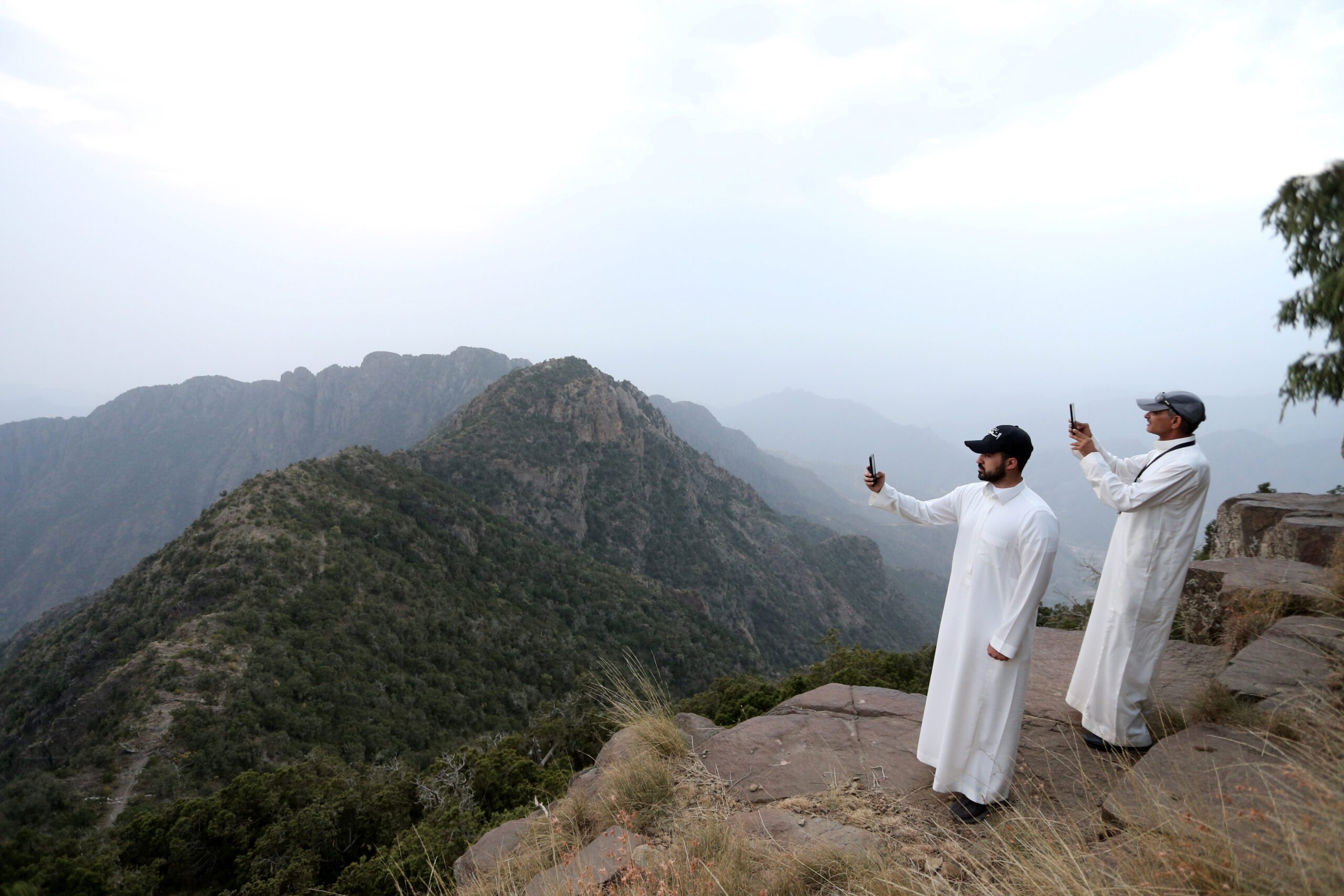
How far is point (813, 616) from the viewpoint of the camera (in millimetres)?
45312

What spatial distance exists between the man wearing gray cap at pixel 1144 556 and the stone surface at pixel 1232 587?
1.47 m

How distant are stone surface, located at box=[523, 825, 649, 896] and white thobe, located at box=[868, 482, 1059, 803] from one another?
1695 millimetres

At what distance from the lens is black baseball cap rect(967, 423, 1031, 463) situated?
3.04m

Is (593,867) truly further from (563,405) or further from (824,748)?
(563,405)

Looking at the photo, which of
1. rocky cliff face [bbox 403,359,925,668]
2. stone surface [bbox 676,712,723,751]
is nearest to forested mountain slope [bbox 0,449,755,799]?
rocky cliff face [bbox 403,359,925,668]

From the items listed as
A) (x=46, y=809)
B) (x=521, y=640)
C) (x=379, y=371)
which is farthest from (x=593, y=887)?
(x=379, y=371)

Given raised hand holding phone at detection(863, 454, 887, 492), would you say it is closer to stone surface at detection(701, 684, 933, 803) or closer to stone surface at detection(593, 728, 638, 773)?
stone surface at detection(701, 684, 933, 803)

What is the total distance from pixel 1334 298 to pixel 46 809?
22043 mm

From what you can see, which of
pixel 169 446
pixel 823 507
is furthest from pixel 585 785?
pixel 169 446

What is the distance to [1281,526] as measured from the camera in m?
Answer: 5.86

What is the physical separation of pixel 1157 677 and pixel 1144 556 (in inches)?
52.4

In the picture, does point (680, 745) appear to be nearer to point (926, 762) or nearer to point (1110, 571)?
point (926, 762)

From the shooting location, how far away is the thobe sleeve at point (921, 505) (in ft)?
11.5

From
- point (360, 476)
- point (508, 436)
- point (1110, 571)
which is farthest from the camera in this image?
point (508, 436)
